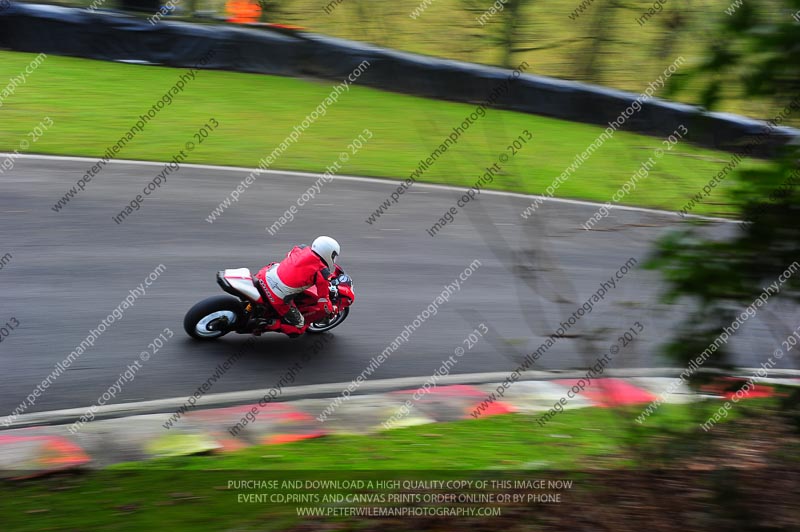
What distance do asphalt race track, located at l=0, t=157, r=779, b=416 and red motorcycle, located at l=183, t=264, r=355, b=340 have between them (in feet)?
0.79

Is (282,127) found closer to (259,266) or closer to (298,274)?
(259,266)

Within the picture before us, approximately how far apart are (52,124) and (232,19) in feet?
24.6

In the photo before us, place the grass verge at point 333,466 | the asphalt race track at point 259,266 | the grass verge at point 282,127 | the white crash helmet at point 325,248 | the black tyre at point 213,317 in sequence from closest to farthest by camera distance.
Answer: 1. the grass verge at point 333,466
2. the asphalt race track at point 259,266
3. the white crash helmet at point 325,248
4. the black tyre at point 213,317
5. the grass verge at point 282,127

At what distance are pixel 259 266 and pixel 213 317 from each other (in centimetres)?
251

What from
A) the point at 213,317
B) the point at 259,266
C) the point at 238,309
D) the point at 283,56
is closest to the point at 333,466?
the point at 238,309

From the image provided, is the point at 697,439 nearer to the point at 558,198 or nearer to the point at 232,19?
the point at 558,198

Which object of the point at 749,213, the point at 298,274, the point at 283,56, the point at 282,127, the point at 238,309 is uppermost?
the point at 749,213

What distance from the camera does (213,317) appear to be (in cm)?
930

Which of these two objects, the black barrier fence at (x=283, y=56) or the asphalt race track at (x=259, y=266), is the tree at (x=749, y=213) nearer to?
the asphalt race track at (x=259, y=266)

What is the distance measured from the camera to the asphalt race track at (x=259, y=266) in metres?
8.81

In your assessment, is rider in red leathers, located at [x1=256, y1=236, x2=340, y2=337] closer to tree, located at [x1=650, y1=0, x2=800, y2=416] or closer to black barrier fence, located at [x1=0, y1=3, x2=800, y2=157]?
tree, located at [x1=650, y1=0, x2=800, y2=416]

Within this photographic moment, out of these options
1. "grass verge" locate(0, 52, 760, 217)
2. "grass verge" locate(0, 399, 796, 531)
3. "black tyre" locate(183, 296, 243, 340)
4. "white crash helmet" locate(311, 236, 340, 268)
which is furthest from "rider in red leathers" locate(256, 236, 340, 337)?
"grass verge" locate(0, 52, 760, 217)

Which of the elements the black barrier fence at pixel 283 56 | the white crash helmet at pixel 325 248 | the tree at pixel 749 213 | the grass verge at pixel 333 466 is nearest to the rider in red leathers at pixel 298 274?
the white crash helmet at pixel 325 248

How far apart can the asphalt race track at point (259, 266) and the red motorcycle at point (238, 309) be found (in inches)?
9.5
